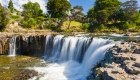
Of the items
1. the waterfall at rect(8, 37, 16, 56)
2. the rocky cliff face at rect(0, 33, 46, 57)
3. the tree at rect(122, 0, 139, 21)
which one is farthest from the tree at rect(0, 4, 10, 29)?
the tree at rect(122, 0, 139, 21)

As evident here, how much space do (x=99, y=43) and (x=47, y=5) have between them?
34237 millimetres

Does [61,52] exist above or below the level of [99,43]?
below

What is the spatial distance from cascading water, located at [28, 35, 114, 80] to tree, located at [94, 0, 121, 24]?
21.2 meters

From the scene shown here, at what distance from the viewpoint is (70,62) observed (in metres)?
23.8

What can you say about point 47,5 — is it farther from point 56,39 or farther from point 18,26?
point 56,39

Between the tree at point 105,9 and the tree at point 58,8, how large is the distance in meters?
8.57

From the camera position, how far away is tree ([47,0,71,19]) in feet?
161

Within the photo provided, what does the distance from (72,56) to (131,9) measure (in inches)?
1137

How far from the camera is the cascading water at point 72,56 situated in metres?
18.5

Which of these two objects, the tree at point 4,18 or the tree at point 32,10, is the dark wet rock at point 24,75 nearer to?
the tree at point 4,18

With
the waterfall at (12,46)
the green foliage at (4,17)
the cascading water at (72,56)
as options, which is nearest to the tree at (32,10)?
the green foliage at (4,17)

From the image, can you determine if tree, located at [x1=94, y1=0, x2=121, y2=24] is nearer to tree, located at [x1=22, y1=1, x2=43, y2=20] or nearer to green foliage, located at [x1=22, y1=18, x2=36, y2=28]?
green foliage, located at [x1=22, y1=18, x2=36, y2=28]

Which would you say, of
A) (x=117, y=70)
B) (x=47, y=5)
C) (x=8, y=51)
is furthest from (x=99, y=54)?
(x=47, y=5)

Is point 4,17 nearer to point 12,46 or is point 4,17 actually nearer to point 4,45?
point 4,45
